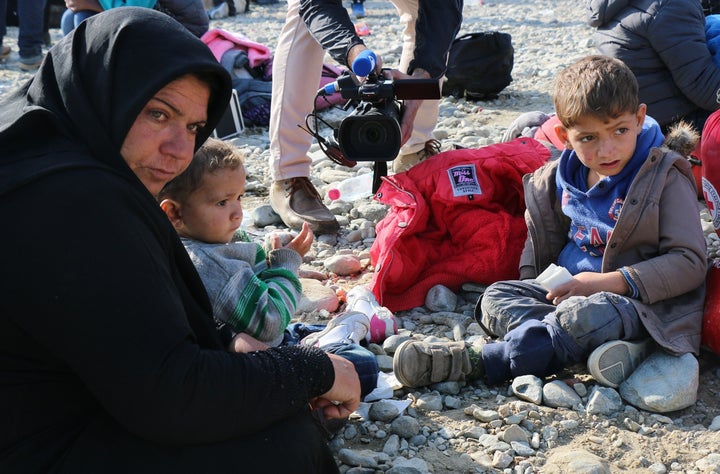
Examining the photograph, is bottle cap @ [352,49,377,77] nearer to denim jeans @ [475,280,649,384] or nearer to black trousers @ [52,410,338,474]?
denim jeans @ [475,280,649,384]

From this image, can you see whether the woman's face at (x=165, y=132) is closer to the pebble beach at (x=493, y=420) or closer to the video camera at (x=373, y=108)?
the pebble beach at (x=493, y=420)

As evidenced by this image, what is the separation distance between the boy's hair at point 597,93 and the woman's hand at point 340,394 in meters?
1.35

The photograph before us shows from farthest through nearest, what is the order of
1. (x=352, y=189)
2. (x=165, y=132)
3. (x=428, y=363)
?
(x=352, y=189) < (x=428, y=363) < (x=165, y=132)

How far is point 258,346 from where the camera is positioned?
253cm

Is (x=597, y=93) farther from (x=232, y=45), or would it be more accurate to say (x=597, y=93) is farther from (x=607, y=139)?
(x=232, y=45)

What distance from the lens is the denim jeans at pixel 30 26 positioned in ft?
30.7

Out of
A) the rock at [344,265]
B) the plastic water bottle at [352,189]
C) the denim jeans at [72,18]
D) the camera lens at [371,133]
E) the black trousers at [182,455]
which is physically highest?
the camera lens at [371,133]

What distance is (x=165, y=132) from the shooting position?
2057mm

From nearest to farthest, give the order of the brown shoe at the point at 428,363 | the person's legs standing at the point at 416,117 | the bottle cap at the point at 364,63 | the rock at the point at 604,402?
the rock at the point at 604,402 < the brown shoe at the point at 428,363 < the bottle cap at the point at 364,63 < the person's legs standing at the point at 416,117

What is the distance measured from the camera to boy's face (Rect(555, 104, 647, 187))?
3.04m

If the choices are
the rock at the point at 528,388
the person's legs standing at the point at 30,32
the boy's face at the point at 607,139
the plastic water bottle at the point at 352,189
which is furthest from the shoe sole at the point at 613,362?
the person's legs standing at the point at 30,32

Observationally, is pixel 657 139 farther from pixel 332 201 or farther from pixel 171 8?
pixel 171 8

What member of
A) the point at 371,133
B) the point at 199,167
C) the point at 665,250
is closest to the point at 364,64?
the point at 371,133

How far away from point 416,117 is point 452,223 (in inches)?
37.7
